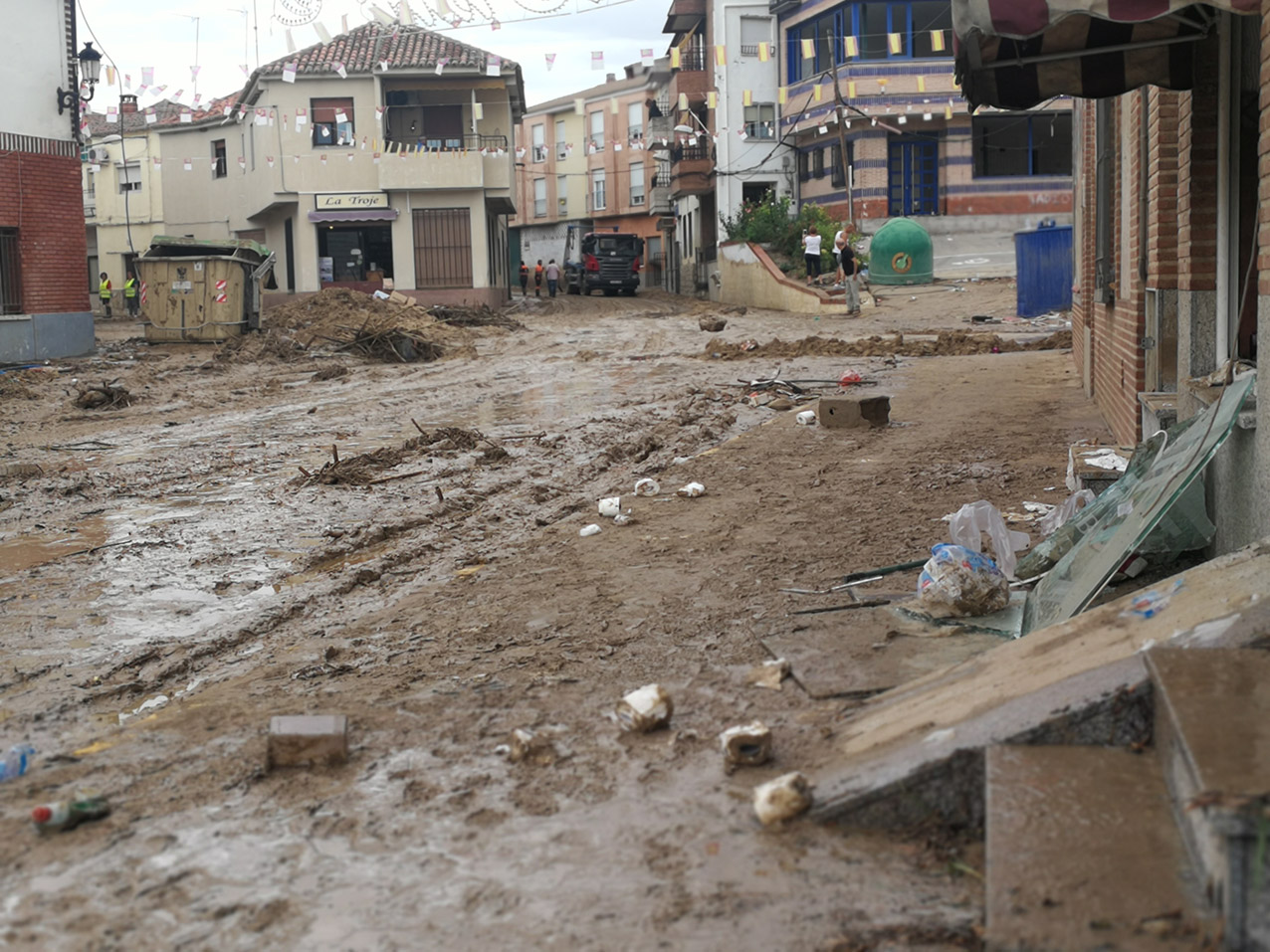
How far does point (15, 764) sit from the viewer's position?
13.6 feet

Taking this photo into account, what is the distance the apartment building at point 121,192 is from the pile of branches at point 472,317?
21462 millimetres

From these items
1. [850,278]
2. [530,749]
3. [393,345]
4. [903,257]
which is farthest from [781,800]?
[903,257]

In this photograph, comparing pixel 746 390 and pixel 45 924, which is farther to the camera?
pixel 746 390

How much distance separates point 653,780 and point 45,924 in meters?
1.66

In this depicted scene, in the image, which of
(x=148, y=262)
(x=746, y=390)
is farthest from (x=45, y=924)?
(x=148, y=262)

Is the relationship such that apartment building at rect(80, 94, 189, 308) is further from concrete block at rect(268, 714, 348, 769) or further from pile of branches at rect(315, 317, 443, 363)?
concrete block at rect(268, 714, 348, 769)

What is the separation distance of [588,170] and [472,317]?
122 feet

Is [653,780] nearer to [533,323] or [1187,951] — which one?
[1187,951]

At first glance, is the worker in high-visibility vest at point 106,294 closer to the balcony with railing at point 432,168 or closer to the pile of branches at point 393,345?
the balcony with railing at point 432,168

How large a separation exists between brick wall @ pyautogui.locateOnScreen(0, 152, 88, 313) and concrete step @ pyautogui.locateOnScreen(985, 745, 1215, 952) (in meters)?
23.7

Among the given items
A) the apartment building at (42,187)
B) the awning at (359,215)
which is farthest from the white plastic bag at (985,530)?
the awning at (359,215)

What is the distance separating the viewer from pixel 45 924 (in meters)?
3.10

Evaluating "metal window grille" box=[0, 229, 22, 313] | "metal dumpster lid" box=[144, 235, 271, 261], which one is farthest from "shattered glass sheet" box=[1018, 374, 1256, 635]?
"metal dumpster lid" box=[144, 235, 271, 261]

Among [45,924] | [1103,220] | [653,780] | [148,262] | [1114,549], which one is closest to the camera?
[45,924]
